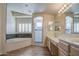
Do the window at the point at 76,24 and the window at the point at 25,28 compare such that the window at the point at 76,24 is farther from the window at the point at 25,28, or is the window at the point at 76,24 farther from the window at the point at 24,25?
the window at the point at 25,28

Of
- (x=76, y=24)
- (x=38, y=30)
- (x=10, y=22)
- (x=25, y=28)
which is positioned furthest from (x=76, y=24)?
(x=25, y=28)

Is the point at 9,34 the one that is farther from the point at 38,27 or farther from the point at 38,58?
the point at 38,58

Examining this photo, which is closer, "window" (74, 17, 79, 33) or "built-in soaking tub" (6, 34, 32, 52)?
"window" (74, 17, 79, 33)

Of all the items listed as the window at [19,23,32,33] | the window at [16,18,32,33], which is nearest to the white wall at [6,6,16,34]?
the window at [16,18,32,33]

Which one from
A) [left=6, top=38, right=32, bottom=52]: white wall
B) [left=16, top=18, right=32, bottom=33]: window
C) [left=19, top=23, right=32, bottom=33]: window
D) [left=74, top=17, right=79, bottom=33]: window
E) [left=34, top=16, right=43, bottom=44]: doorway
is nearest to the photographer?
[left=74, top=17, right=79, bottom=33]: window

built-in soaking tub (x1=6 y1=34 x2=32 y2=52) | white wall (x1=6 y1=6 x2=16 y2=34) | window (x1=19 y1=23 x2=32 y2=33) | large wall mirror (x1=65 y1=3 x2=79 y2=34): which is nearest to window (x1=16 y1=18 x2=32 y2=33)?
window (x1=19 y1=23 x2=32 y2=33)

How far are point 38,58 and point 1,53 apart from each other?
3.19m

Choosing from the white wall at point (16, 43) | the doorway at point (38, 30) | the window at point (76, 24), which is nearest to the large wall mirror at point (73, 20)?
the window at point (76, 24)

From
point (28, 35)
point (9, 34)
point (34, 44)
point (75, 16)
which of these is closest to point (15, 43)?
point (9, 34)

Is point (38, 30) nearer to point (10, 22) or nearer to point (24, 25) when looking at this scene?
point (24, 25)

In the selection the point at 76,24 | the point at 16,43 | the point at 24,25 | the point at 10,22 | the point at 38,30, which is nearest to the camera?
the point at 76,24

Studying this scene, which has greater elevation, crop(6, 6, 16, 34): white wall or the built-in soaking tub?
crop(6, 6, 16, 34): white wall

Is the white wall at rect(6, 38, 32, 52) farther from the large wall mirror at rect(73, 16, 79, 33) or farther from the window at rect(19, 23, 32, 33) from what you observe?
the large wall mirror at rect(73, 16, 79, 33)

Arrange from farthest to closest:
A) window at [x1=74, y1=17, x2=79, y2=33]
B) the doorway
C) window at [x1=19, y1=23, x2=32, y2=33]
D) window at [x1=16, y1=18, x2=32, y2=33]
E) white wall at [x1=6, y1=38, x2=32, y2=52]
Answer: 1. window at [x1=19, y1=23, x2=32, y2=33]
2. window at [x1=16, y1=18, x2=32, y2=33]
3. the doorway
4. white wall at [x1=6, y1=38, x2=32, y2=52]
5. window at [x1=74, y1=17, x2=79, y2=33]
